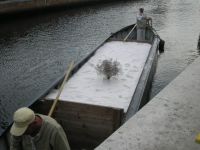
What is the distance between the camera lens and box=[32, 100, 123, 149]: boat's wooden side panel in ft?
22.5

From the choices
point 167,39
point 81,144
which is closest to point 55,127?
point 81,144

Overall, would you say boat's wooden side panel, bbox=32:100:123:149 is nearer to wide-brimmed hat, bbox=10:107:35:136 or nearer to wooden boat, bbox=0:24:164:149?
wooden boat, bbox=0:24:164:149

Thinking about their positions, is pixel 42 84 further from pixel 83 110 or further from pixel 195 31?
pixel 195 31

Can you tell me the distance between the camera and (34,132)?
3738mm

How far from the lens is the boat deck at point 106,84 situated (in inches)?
316

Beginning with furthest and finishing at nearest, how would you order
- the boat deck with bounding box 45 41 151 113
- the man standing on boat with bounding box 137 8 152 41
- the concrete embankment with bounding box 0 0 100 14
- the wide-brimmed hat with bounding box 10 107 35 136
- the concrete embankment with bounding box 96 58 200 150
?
the concrete embankment with bounding box 0 0 100 14 → the man standing on boat with bounding box 137 8 152 41 → the boat deck with bounding box 45 41 151 113 → the concrete embankment with bounding box 96 58 200 150 → the wide-brimmed hat with bounding box 10 107 35 136

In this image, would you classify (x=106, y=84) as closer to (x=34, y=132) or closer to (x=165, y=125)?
(x=165, y=125)

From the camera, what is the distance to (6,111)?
439 inches

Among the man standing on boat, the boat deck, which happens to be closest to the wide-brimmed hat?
the boat deck

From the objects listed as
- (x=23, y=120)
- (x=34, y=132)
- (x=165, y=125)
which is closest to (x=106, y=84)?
(x=165, y=125)

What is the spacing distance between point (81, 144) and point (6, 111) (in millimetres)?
4766

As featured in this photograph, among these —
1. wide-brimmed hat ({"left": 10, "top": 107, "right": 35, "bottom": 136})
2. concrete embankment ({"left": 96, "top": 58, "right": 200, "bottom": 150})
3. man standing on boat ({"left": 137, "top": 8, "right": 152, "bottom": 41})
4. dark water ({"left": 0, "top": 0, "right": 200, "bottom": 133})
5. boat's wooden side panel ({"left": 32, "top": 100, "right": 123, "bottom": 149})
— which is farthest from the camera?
man standing on boat ({"left": 137, "top": 8, "right": 152, "bottom": 41})

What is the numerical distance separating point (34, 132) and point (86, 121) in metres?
3.37

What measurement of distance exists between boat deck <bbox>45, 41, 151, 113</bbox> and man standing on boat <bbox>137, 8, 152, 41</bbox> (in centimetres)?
279
